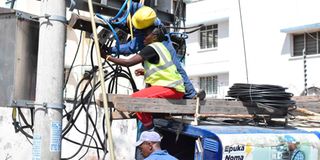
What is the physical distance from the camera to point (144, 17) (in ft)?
16.3

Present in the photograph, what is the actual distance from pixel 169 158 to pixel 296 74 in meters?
16.8

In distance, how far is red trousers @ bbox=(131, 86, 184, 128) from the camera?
4703 millimetres

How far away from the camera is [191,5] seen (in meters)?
24.5

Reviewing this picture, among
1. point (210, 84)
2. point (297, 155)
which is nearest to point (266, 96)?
point (297, 155)

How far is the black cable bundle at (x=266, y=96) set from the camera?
4863 mm

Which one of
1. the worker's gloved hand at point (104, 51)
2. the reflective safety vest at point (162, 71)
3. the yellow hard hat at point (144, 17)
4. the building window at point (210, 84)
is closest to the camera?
the reflective safety vest at point (162, 71)

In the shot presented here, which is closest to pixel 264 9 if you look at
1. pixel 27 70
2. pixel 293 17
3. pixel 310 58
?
pixel 293 17

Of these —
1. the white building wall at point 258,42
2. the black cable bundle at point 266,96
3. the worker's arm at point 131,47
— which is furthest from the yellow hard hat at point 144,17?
→ the white building wall at point 258,42

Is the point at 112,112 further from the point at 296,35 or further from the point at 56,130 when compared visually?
the point at 296,35

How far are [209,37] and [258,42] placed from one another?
368 centimetres

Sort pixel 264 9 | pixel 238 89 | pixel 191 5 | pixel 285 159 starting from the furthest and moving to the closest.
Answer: pixel 191 5 → pixel 264 9 → pixel 238 89 → pixel 285 159

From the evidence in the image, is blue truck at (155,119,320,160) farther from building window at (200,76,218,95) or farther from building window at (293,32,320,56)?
building window at (200,76,218,95)

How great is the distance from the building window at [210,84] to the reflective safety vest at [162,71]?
1861cm

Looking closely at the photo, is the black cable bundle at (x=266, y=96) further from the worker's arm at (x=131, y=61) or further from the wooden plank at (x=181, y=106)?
the worker's arm at (x=131, y=61)
